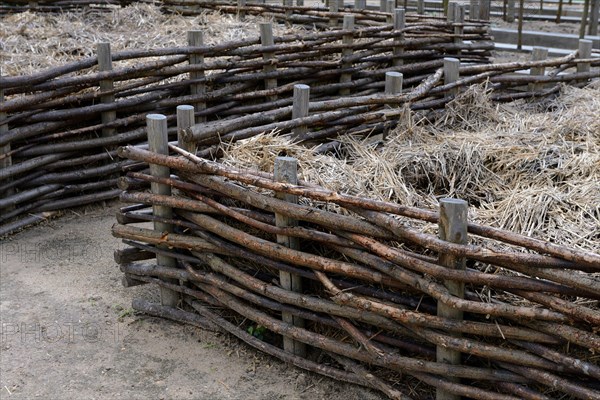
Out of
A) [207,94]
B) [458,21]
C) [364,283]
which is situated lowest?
[364,283]

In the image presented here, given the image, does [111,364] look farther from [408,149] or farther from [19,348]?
[408,149]

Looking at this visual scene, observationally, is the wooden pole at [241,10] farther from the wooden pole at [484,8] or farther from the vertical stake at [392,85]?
the wooden pole at [484,8]

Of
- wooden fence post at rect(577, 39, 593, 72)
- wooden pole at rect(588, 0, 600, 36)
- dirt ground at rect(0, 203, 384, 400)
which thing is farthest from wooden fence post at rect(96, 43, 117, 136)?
wooden pole at rect(588, 0, 600, 36)

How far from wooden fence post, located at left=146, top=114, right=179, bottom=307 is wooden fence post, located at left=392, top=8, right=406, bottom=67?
3.38m

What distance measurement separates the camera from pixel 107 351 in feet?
13.1

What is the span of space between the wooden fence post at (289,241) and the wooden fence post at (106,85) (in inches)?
102

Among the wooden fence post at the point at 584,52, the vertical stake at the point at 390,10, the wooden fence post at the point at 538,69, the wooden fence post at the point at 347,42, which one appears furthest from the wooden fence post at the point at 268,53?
the wooden fence post at the point at 584,52

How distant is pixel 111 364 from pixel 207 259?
0.67 m

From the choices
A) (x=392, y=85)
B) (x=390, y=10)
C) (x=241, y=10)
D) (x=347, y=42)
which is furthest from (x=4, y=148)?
(x=390, y=10)

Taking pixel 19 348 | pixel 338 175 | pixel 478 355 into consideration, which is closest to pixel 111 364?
pixel 19 348

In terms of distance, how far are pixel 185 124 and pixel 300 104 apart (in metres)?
0.75

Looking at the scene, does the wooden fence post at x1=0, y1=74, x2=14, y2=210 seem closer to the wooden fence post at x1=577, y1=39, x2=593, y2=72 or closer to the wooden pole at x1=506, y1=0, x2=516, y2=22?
the wooden fence post at x1=577, y1=39, x2=593, y2=72

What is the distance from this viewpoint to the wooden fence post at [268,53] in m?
6.21

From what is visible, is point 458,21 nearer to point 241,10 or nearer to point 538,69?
point 538,69
